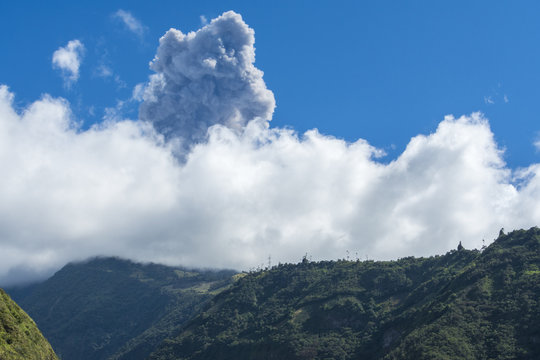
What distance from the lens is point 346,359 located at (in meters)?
196

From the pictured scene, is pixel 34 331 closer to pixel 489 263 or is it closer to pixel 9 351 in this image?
pixel 9 351

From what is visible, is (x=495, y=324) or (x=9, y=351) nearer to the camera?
(x=9, y=351)

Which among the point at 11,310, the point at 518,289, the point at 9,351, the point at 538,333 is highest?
the point at 518,289

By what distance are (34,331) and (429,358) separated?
345 feet

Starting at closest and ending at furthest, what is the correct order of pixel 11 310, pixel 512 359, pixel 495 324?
pixel 11 310, pixel 512 359, pixel 495 324

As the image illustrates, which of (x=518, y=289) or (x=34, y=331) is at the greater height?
(x=518, y=289)

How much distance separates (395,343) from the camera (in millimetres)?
176625

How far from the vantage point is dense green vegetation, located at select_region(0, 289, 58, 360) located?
96.1m

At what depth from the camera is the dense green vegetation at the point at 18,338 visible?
96.1m

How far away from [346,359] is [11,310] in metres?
128

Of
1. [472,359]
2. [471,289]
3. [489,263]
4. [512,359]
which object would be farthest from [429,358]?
[489,263]

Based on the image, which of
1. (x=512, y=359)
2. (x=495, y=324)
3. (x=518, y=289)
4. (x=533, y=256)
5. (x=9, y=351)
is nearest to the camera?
(x=9, y=351)

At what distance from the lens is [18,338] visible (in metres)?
102

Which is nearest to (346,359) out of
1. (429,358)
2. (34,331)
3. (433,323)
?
(433,323)
